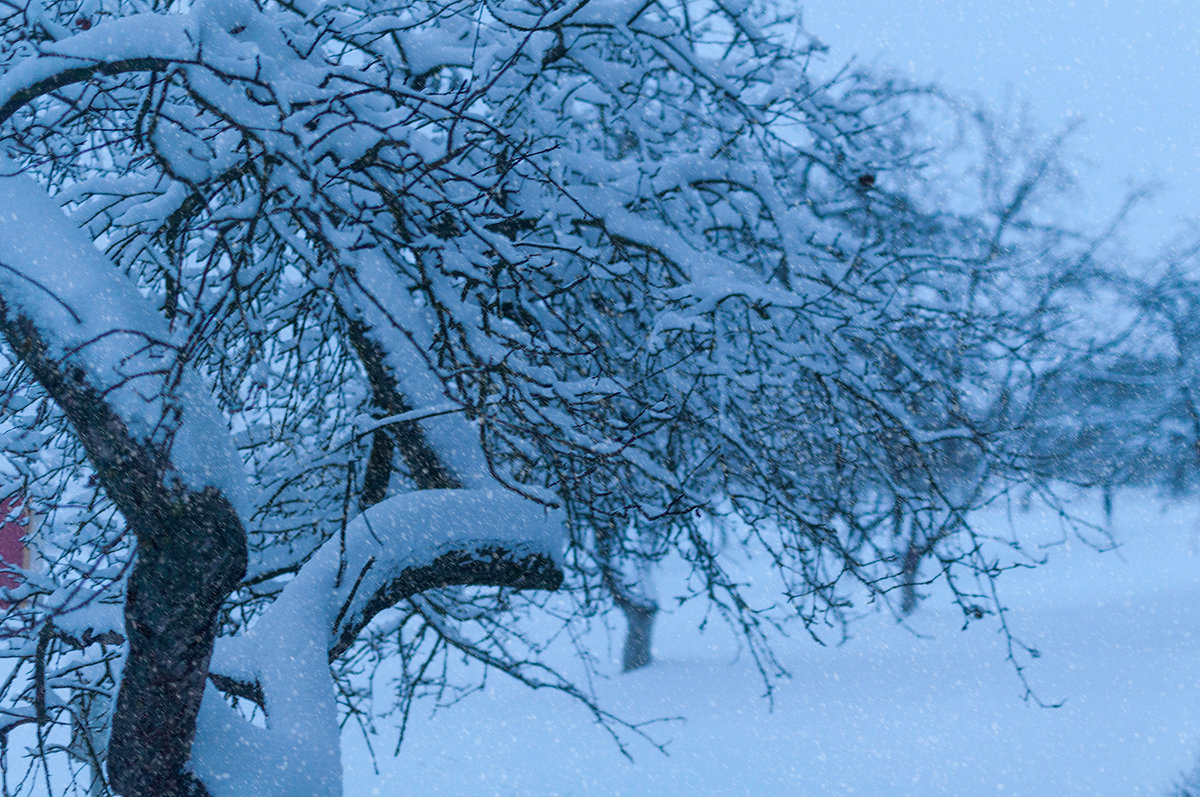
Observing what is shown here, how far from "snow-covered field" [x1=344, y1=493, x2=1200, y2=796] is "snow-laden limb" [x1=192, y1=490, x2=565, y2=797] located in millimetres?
4439

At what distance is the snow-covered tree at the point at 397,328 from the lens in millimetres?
2590

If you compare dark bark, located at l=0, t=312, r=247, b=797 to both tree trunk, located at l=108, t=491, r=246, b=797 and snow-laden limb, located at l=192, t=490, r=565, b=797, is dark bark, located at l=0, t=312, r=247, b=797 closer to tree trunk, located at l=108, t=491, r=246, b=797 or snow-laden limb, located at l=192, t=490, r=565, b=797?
tree trunk, located at l=108, t=491, r=246, b=797

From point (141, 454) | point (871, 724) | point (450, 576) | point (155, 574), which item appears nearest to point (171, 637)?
point (155, 574)

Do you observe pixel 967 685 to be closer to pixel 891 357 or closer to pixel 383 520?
pixel 891 357

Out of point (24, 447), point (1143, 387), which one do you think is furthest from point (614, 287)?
point (1143, 387)

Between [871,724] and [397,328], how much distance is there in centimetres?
1036

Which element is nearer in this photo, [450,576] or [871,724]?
[450,576]

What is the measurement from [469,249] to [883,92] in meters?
3.09

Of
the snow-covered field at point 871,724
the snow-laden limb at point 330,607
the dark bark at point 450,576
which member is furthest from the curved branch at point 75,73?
the snow-covered field at point 871,724

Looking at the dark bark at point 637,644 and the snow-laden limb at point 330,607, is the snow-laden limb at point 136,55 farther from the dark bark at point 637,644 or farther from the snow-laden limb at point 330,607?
the dark bark at point 637,644

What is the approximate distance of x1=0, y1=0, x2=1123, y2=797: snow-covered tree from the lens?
2590mm

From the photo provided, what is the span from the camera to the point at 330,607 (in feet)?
10.4

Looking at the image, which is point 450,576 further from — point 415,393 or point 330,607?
point 415,393

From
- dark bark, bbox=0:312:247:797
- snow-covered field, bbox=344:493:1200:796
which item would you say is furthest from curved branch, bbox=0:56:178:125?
snow-covered field, bbox=344:493:1200:796
